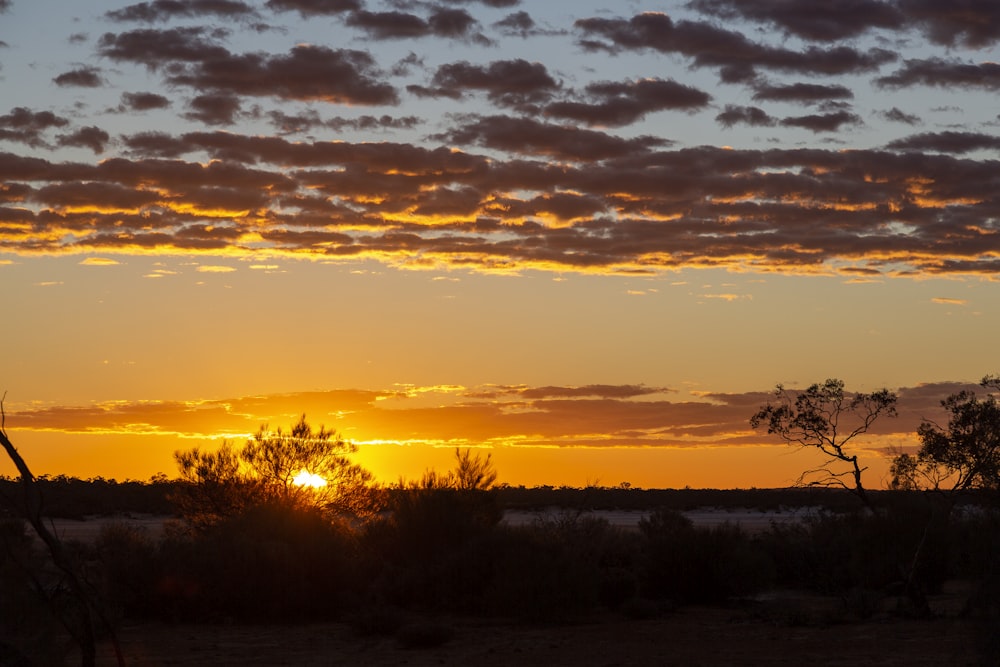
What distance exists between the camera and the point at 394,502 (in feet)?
109

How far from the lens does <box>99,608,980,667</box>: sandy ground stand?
21.1 meters

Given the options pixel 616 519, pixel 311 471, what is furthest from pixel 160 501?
pixel 311 471

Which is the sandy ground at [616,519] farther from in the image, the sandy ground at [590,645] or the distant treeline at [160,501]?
the sandy ground at [590,645]

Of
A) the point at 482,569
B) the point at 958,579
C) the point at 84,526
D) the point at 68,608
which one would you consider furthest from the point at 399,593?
the point at 84,526

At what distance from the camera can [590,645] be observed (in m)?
23.0

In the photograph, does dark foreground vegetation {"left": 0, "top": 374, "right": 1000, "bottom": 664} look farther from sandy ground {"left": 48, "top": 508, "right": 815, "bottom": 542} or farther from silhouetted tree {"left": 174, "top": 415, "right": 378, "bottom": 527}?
sandy ground {"left": 48, "top": 508, "right": 815, "bottom": 542}

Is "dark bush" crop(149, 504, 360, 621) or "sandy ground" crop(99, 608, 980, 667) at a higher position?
"dark bush" crop(149, 504, 360, 621)

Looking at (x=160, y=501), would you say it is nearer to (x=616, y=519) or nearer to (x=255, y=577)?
(x=616, y=519)

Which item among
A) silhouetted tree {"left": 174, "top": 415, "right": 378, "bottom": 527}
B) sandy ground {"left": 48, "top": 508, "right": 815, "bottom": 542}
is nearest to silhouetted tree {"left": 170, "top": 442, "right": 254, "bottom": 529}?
silhouetted tree {"left": 174, "top": 415, "right": 378, "bottom": 527}

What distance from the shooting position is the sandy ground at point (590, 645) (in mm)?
21109

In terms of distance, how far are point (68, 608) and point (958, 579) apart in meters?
28.9

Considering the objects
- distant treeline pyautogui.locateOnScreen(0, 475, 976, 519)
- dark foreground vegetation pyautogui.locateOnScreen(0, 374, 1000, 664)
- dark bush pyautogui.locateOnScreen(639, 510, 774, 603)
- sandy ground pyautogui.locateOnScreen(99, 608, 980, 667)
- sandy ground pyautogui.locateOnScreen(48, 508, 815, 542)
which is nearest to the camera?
sandy ground pyautogui.locateOnScreen(99, 608, 980, 667)

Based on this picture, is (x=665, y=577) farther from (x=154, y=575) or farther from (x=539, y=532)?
(x=154, y=575)

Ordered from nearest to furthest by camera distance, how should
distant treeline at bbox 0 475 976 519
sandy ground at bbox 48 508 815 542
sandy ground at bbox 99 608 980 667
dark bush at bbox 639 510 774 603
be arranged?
sandy ground at bbox 99 608 980 667 < dark bush at bbox 639 510 774 603 < sandy ground at bbox 48 508 815 542 < distant treeline at bbox 0 475 976 519
